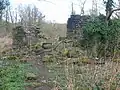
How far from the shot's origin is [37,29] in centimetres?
2452

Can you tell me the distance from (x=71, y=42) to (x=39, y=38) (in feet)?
17.9

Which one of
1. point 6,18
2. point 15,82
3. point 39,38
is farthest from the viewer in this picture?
point 6,18

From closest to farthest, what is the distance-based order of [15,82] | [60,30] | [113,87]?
[113,87] → [15,82] → [60,30]

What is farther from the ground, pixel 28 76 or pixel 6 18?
pixel 6 18

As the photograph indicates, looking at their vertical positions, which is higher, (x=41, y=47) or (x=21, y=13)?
(x=21, y=13)

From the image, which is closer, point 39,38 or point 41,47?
point 41,47

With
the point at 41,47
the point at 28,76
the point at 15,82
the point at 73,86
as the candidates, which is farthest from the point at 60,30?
the point at 73,86

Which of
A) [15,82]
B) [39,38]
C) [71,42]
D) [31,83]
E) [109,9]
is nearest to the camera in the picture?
[15,82]

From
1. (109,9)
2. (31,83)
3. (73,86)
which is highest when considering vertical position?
(109,9)

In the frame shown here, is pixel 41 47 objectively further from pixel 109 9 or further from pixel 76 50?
pixel 109 9

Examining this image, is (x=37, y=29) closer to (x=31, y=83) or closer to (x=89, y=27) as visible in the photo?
(x=89, y=27)

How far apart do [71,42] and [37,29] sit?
597 cm

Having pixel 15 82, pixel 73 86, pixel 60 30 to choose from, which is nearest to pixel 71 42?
pixel 60 30

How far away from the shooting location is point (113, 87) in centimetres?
562
